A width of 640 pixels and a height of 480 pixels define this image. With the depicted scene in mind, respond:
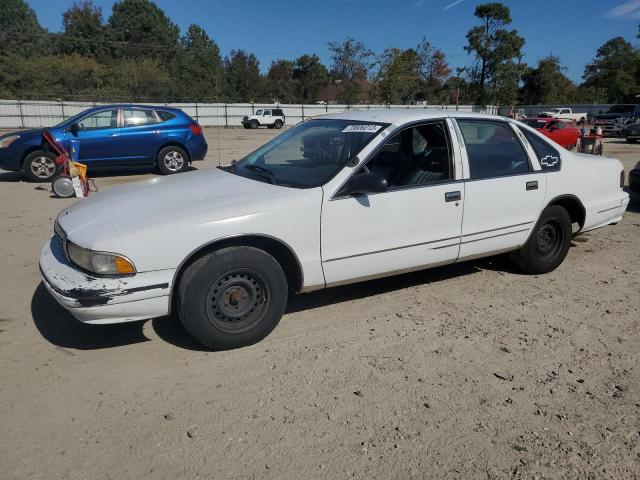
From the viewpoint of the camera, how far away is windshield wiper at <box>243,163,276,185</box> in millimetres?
3946

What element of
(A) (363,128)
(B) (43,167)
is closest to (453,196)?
(A) (363,128)

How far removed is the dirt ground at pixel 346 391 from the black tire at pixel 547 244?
410 mm

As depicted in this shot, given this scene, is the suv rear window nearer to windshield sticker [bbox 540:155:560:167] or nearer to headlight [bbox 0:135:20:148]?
headlight [bbox 0:135:20:148]

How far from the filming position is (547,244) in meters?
5.04

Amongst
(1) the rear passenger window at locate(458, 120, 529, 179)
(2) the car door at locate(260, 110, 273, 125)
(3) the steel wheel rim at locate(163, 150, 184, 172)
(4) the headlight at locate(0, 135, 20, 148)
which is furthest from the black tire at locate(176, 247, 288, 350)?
(2) the car door at locate(260, 110, 273, 125)

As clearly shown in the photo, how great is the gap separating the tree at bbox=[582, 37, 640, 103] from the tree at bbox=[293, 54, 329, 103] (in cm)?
3662

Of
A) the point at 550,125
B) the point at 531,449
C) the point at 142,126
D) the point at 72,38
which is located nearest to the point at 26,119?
the point at 142,126

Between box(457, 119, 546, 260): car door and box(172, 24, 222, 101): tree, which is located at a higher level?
box(172, 24, 222, 101): tree

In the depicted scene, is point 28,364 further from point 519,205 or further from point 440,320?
point 519,205

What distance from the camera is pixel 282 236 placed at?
11.3ft

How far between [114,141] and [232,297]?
840 centimetres

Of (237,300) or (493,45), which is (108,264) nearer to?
(237,300)

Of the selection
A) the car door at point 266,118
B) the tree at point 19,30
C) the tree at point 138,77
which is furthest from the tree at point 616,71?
the tree at point 19,30

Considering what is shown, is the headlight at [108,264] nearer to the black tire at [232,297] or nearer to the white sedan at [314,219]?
the white sedan at [314,219]
